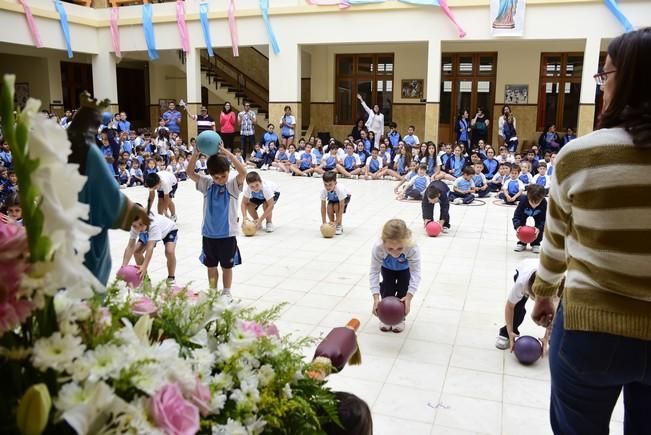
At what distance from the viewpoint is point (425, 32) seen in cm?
1694

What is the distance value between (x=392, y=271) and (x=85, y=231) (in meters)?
4.20

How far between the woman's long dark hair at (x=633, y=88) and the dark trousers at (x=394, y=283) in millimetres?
3454

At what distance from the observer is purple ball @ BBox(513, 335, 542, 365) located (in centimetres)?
424

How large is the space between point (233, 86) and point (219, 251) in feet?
58.1

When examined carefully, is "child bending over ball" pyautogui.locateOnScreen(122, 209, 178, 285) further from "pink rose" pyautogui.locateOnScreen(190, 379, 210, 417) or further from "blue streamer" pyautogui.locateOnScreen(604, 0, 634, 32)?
"blue streamer" pyautogui.locateOnScreen(604, 0, 634, 32)

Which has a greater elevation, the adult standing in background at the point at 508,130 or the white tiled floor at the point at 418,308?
the adult standing in background at the point at 508,130

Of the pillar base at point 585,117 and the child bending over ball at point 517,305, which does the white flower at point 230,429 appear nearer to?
the child bending over ball at point 517,305

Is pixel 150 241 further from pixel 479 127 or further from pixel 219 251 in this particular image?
pixel 479 127

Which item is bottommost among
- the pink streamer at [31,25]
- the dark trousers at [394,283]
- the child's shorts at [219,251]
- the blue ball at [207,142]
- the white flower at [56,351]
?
the dark trousers at [394,283]

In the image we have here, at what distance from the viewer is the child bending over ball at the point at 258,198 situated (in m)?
8.52

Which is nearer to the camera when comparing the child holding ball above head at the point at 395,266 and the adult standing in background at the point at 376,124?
the child holding ball above head at the point at 395,266

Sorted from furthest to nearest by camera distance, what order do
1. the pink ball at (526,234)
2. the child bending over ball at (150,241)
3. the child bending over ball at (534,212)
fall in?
the pink ball at (526,234), the child bending over ball at (534,212), the child bending over ball at (150,241)

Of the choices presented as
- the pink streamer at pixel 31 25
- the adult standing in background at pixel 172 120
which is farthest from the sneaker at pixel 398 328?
the pink streamer at pixel 31 25

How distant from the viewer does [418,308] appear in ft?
18.3
